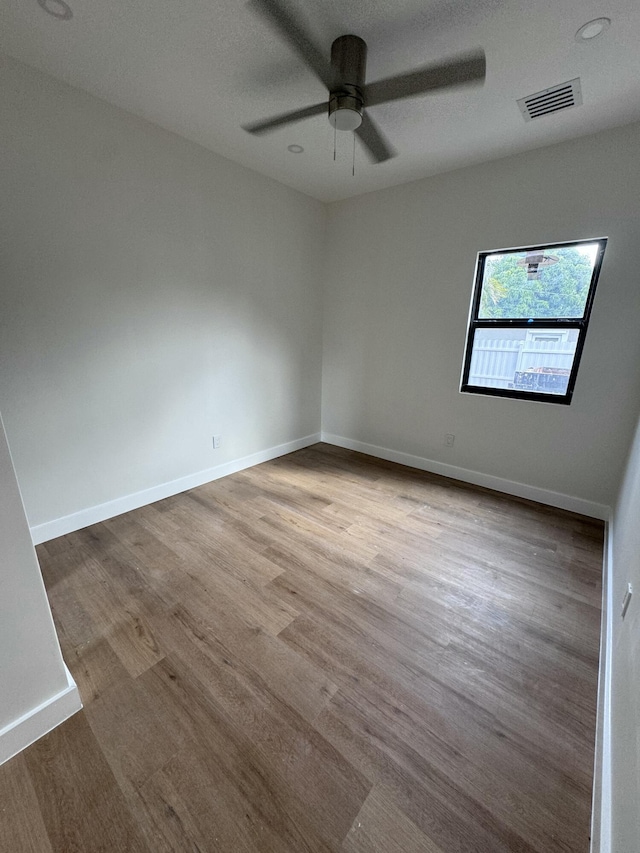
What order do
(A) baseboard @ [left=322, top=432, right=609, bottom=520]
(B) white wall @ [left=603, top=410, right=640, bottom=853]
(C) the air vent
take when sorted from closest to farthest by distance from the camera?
(B) white wall @ [left=603, top=410, right=640, bottom=853] → (C) the air vent → (A) baseboard @ [left=322, top=432, right=609, bottom=520]

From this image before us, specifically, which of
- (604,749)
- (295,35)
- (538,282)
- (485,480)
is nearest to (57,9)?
(295,35)

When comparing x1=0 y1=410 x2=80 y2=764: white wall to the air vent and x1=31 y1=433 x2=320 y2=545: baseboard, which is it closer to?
x1=31 y1=433 x2=320 y2=545: baseboard

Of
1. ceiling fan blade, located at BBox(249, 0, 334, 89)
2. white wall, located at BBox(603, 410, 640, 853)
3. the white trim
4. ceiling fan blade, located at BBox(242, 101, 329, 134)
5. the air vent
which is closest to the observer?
white wall, located at BBox(603, 410, 640, 853)

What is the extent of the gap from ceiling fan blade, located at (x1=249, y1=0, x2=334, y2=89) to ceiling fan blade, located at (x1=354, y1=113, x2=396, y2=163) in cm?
23

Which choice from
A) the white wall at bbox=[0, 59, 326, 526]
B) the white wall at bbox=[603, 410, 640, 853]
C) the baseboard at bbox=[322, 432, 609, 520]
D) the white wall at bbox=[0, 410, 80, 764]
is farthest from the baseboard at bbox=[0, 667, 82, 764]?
the baseboard at bbox=[322, 432, 609, 520]

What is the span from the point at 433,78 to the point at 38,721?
2.87 m

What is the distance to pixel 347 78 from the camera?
1.57 metres

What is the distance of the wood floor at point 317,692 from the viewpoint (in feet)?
3.26

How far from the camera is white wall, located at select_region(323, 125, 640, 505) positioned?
7.66 feet

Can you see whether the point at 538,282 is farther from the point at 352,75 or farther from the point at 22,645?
the point at 22,645

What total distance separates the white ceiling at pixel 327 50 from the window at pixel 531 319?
2.51 ft

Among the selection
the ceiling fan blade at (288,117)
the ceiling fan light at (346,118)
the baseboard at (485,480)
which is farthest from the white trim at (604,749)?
the ceiling fan blade at (288,117)

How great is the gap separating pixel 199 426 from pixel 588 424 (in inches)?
125

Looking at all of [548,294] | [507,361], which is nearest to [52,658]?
[507,361]
